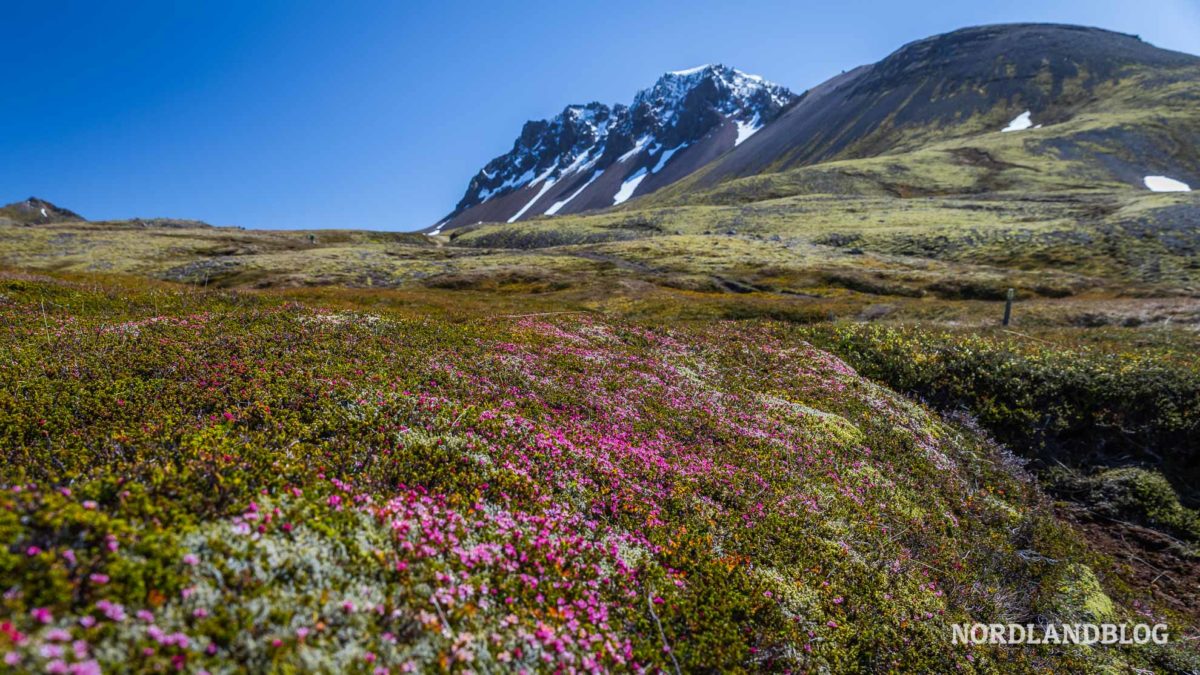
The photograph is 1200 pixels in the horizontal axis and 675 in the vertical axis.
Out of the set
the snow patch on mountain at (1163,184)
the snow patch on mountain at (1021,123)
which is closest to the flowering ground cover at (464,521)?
the snow patch on mountain at (1163,184)

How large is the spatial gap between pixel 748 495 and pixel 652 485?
7.48 ft

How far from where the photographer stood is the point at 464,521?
7.54 metres

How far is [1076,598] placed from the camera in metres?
11.5

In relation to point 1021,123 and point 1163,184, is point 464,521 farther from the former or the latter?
point 1021,123

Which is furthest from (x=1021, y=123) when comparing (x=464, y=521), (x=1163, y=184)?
(x=464, y=521)

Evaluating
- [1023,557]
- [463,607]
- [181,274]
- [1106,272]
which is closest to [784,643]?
[463,607]

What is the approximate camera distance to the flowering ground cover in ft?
15.9

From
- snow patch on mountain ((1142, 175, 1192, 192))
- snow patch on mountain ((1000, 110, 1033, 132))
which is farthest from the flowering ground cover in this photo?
snow patch on mountain ((1000, 110, 1033, 132))

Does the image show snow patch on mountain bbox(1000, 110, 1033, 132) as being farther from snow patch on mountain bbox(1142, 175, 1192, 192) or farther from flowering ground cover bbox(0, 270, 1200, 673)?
flowering ground cover bbox(0, 270, 1200, 673)

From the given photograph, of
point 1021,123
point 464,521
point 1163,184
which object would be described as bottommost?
point 464,521

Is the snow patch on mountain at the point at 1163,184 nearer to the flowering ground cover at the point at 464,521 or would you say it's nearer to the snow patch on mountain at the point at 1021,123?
the snow patch on mountain at the point at 1021,123

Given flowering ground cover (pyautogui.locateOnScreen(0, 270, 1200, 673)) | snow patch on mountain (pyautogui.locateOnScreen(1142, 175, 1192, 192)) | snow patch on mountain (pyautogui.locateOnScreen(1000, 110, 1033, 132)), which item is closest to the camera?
flowering ground cover (pyautogui.locateOnScreen(0, 270, 1200, 673))

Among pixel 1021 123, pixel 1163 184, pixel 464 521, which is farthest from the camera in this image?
pixel 1021 123

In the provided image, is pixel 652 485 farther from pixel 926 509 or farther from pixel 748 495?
pixel 926 509
